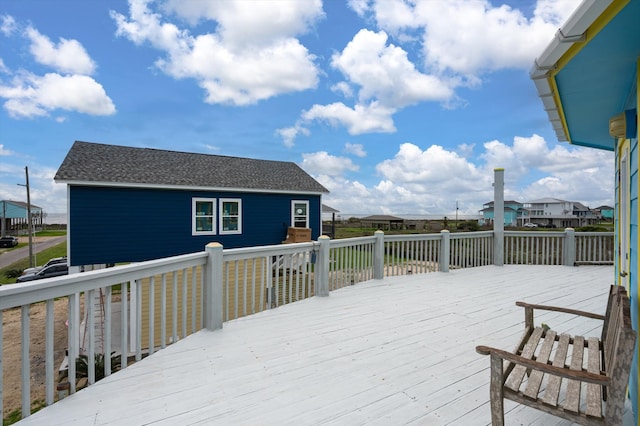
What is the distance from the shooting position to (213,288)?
3.52 metres

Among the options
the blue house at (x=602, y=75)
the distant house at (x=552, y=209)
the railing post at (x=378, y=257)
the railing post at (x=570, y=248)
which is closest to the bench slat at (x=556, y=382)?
the blue house at (x=602, y=75)

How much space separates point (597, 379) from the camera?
1.47 metres

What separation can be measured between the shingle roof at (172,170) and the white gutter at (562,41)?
10251 mm

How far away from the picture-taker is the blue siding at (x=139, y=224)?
9164mm

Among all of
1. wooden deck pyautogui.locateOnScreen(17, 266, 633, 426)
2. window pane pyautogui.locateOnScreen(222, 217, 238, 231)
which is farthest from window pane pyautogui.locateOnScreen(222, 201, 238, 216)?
wooden deck pyautogui.locateOnScreen(17, 266, 633, 426)

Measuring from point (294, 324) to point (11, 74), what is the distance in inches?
709

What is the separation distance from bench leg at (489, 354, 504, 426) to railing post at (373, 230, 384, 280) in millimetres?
4277

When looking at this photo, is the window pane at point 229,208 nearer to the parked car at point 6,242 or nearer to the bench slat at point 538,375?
the bench slat at point 538,375

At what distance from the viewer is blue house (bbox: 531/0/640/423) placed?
4.79 ft

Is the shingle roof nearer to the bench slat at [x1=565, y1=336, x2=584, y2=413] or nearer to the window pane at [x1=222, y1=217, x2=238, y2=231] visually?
the window pane at [x1=222, y1=217, x2=238, y2=231]

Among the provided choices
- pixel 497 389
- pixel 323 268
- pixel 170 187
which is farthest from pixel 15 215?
pixel 497 389

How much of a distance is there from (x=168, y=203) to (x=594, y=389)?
36.2ft

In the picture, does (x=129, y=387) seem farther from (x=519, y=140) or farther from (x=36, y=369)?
(x=519, y=140)

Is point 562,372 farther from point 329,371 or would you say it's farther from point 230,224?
point 230,224
